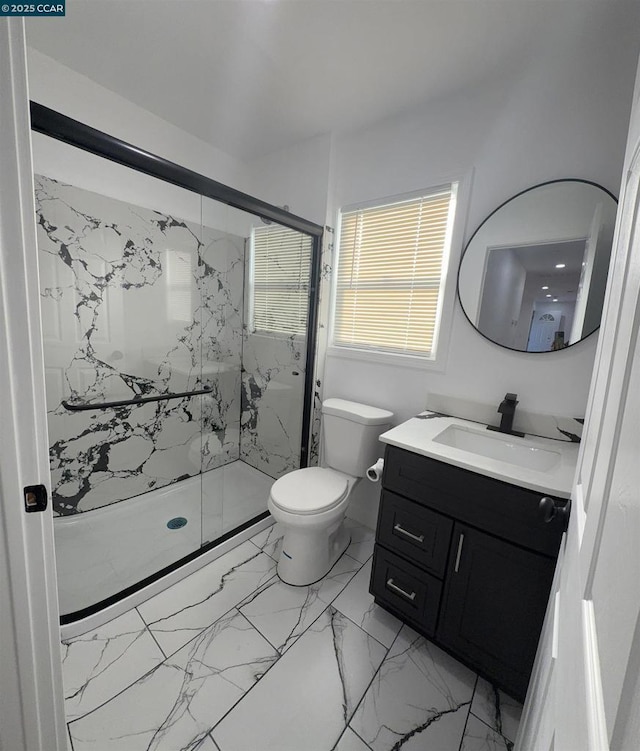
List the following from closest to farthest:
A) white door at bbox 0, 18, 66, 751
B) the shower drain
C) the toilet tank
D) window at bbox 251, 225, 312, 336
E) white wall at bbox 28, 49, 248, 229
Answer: white door at bbox 0, 18, 66, 751
white wall at bbox 28, 49, 248, 229
the toilet tank
the shower drain
window at bbox 251, 225, 312, 336

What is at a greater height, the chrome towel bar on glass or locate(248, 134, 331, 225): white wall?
locate(248, 134, 331, 225): white wall

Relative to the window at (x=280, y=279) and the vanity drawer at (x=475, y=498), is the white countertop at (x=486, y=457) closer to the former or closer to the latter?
the vanity drawer at (x=475, y=498)

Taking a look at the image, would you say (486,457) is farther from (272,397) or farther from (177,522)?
(177,522)

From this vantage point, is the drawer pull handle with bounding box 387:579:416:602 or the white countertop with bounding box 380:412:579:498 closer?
the white countertop with bounding box 380:412:579:498

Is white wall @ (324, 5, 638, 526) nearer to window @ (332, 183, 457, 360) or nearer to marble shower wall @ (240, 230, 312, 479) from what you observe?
window @ (332, 183, 457, 360)

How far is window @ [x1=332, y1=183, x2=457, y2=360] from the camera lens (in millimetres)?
1718

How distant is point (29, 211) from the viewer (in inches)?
22.5

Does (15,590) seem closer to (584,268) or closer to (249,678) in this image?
(249,678)

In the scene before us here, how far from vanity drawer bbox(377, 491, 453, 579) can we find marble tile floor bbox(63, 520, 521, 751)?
420 mm

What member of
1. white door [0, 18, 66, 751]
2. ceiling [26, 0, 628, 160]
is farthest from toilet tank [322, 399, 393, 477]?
ceiling [26, 0, 628, 160]

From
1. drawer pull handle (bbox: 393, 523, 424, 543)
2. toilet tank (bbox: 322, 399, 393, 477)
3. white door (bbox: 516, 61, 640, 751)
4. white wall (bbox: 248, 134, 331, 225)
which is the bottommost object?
drawer pull handle (bbox: 393, 523, 424, 543)

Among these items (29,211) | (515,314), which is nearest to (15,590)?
(29,211)

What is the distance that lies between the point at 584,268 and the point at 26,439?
193 centimetres

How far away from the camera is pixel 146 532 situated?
1851 mm
